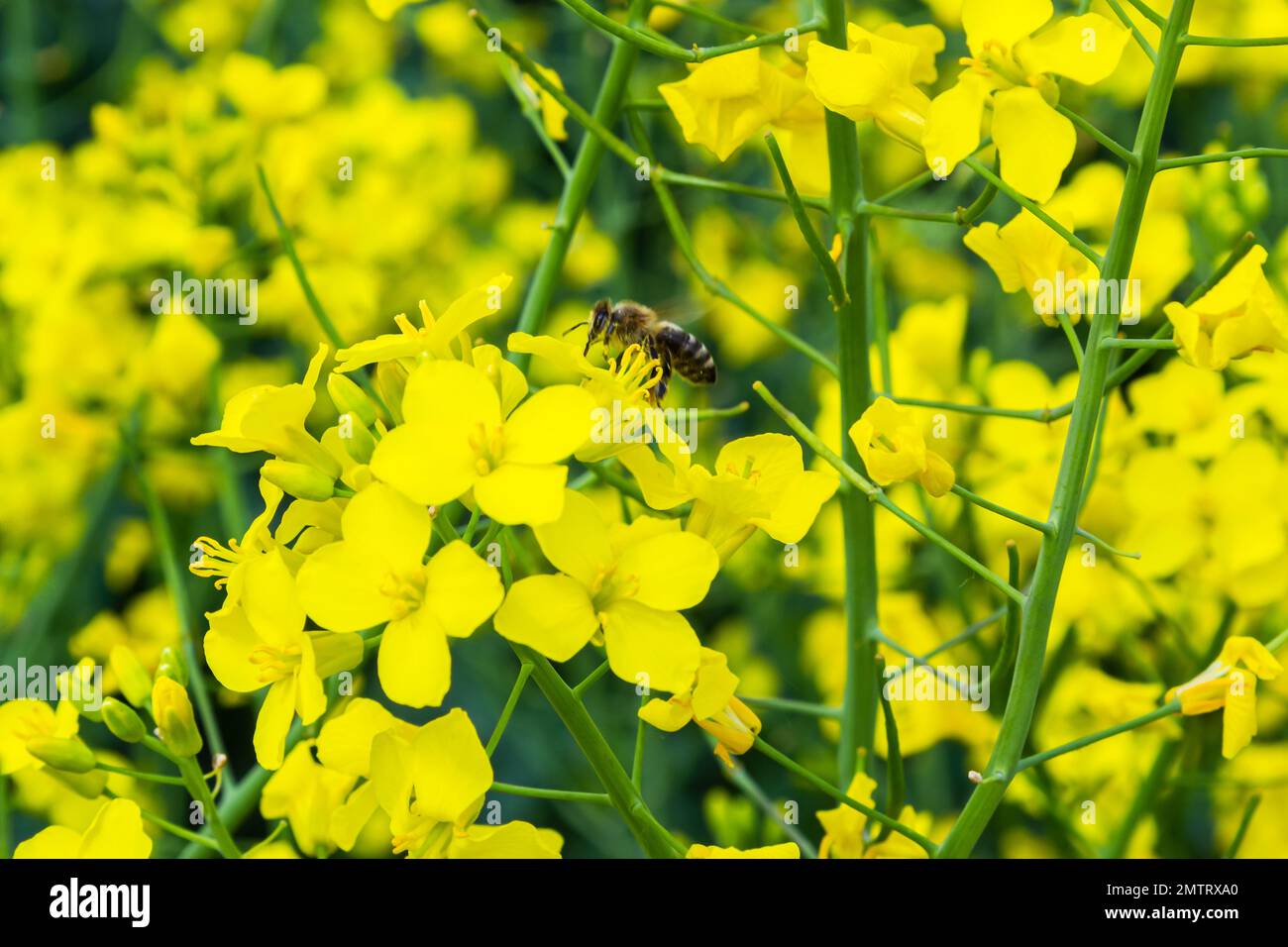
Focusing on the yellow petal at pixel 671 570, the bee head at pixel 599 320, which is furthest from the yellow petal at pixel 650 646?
the bee head at pixel 599 320

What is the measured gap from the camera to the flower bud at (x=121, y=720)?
1081 millimetres

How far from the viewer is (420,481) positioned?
799 mm

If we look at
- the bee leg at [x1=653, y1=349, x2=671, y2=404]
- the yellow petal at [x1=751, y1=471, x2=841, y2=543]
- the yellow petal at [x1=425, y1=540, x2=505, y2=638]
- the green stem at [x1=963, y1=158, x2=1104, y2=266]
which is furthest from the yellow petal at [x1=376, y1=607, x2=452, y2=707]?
the bee leg at [x1=653, y1=349, x2=671, y2=404]

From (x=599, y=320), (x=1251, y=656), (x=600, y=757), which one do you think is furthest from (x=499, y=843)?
(x=599, y=320)

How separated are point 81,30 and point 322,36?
0.71 m

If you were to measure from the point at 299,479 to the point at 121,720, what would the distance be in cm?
35

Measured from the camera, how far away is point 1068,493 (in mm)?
923

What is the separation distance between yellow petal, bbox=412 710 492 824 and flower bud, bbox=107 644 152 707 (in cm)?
43

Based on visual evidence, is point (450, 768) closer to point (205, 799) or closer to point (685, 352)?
point (205, 799)

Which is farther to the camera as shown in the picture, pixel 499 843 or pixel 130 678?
pixel 130 678

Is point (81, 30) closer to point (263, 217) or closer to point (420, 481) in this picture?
point (263, 217)

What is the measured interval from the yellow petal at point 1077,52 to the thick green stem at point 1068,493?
4 cm
